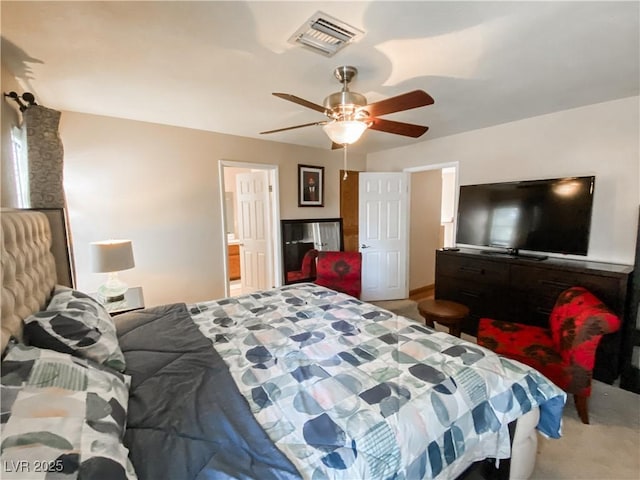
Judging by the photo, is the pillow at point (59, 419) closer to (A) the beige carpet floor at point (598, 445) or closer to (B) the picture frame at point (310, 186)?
(A) the beige carpet floor at point (598, 445)

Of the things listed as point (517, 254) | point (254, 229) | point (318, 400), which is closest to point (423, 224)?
point (517, 254)

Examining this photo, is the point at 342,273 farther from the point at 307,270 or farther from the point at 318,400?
the point at 318,400

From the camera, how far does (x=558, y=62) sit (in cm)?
188

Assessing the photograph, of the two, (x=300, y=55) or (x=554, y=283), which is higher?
(x=300, y=55)

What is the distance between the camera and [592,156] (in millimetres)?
2660

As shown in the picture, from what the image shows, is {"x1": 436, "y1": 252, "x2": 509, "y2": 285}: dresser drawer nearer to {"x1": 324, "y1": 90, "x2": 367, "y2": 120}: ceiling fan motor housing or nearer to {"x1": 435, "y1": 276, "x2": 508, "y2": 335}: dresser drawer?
{"x1": 435, "y1": 276, "x2": 508, "y2": 335}: dresser drawer

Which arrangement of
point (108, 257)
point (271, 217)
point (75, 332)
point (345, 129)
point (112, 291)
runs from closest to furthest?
1. point (75, 332)
2. point (345, 129)
3. point (108, 257)
4. point (112, 291)
5. point (271, 217)

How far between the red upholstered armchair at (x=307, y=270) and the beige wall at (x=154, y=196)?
102cm

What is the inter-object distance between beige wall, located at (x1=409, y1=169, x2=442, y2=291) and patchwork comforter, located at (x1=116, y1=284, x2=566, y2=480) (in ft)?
10.3

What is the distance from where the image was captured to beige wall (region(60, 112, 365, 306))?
9.09ft

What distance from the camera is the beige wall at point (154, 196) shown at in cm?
277

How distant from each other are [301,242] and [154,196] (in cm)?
198

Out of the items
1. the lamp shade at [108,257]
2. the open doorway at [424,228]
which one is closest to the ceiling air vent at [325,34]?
the lamp shade at [108,257]

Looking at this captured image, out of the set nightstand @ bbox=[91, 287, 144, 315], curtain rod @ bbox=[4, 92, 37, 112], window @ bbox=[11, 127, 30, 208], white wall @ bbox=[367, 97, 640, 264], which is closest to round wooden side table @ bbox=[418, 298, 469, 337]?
white wall @ bbox=[367, 97, 640, 264]
